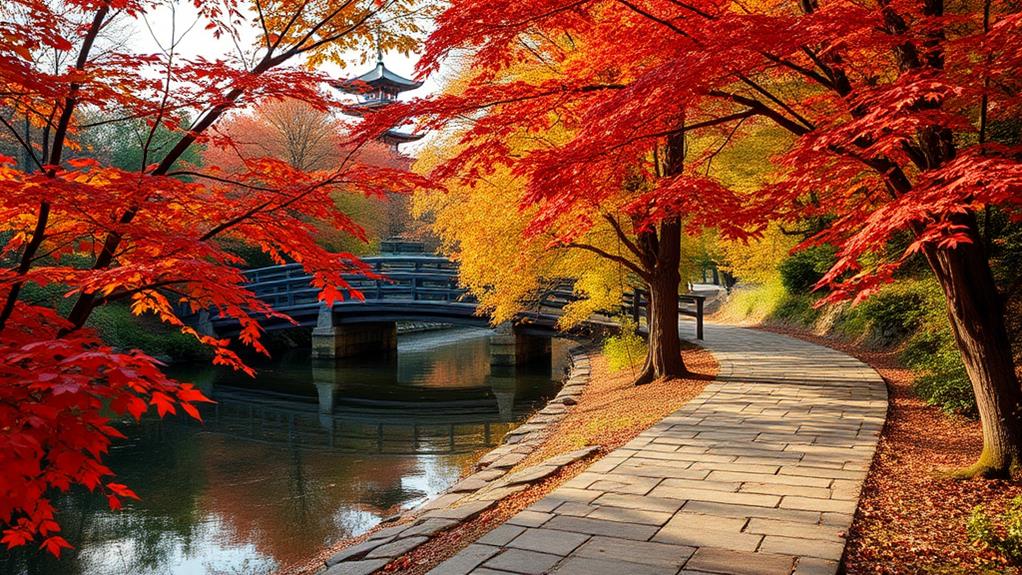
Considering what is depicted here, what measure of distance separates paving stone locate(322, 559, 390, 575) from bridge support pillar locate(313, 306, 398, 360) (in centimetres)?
1620

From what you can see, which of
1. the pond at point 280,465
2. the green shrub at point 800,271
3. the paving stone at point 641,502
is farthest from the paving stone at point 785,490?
the green shrub at point 800,271

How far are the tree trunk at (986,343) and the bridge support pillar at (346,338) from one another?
1688 centimetres

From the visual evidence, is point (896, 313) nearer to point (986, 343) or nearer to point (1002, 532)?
point (986, 343)

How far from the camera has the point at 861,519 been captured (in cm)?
415

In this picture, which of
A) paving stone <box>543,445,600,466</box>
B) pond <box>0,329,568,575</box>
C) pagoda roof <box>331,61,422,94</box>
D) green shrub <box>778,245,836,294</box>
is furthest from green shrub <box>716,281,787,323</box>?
pagoda roof <box>331,61,422,94</box>

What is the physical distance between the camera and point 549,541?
12.5 feet

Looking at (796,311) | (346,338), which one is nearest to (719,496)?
(796,311)

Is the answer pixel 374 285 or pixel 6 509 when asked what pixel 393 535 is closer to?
pixel 6 509

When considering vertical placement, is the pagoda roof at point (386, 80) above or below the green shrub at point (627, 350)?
above

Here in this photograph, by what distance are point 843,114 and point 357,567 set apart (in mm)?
4098

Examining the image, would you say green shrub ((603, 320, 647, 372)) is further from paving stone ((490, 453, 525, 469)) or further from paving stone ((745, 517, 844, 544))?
paving stone ((745, 517, 844, 544))

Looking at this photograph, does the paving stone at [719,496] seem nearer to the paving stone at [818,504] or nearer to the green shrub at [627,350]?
the paving stone at [818,504]

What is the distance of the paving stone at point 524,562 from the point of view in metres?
3.41

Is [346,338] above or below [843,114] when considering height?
below
